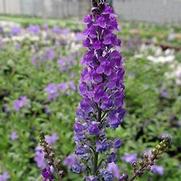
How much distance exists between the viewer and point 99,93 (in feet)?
4.72

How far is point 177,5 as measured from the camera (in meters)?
23.4

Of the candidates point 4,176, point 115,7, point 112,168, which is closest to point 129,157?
point 4,176

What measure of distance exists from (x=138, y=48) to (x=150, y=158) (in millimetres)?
7002

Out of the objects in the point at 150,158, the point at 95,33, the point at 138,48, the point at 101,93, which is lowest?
the point at 138,48

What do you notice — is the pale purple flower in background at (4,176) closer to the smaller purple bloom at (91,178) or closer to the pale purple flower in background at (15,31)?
the smaller purple bloom at (91,178)

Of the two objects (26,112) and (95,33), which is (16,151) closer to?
(26,112)

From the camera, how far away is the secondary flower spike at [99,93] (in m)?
1.41

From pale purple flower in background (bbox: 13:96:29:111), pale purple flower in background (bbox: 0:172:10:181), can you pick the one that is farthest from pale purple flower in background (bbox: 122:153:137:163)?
pale purple flower in background (bbox: 13:96:29:111)

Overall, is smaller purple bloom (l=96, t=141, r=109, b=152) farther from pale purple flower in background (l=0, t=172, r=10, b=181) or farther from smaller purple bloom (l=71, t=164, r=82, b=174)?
pale purple flower in background (l=0, t=172, r=10, b=181)

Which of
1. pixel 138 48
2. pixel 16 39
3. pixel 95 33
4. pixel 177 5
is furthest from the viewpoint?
pixel 177 5

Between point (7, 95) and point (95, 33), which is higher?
point (95, 33)

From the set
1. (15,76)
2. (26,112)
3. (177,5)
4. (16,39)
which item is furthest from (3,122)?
(177,5)

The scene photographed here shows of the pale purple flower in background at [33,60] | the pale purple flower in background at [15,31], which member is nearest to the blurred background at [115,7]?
the pale purple flower in background at [15,31]

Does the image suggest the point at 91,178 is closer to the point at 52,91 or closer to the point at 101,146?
the point at 101,146
